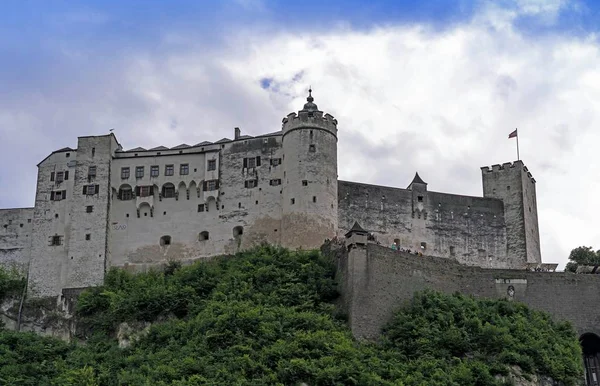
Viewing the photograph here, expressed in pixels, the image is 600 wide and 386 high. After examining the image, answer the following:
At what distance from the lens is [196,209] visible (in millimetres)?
62094

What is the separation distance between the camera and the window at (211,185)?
204 feet

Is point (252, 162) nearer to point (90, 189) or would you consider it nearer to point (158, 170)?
point (158, 170)

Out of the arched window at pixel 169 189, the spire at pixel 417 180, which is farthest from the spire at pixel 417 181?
the arched window at pixel 169 189

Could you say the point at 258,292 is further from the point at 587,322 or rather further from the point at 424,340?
the point at 587,322

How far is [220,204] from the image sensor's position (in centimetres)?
6191

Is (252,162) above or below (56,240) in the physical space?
above

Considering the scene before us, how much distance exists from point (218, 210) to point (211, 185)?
1684mm

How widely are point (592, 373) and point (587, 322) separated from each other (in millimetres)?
2691

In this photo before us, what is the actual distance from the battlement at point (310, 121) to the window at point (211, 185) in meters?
5.25

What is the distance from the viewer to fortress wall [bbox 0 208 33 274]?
62.3 m

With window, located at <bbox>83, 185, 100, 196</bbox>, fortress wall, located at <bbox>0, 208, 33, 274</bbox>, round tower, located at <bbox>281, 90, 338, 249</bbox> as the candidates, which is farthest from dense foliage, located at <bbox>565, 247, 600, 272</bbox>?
fortress wall, located at <bbox>0, 208, 33, 274</bbox>

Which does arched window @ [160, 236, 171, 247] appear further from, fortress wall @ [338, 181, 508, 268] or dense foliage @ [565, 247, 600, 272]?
dense foliage @ [565, 247, 600, 272]

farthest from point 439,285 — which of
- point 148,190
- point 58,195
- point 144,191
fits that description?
point 58,195

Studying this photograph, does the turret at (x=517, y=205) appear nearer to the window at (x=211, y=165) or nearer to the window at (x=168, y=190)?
the window at (x=211, y=165)
